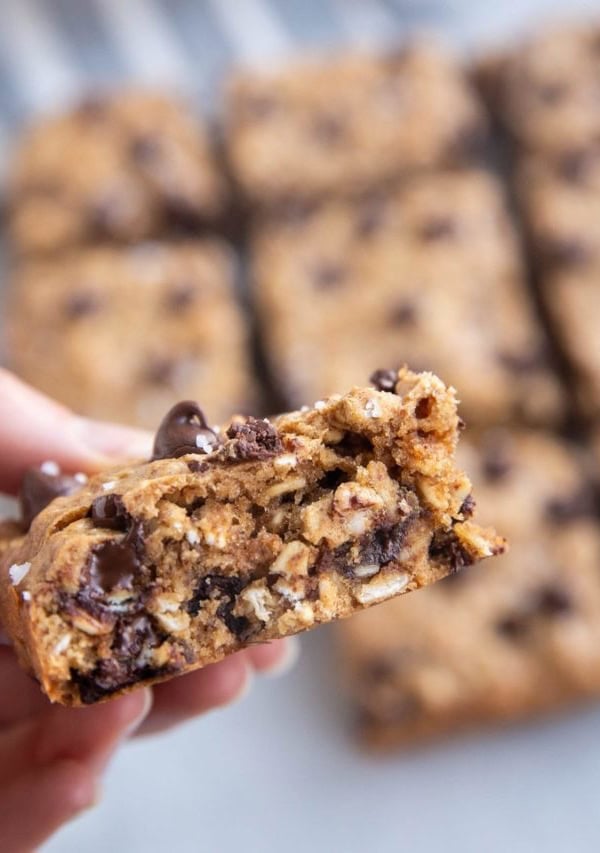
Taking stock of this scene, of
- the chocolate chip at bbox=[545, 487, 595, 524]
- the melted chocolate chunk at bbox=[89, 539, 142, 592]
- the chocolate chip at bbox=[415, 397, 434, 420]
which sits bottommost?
the chocolate chip at bbox=[545, 487, 595, 524]

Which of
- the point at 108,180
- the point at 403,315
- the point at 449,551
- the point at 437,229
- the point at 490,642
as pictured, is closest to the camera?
the point at 449,551

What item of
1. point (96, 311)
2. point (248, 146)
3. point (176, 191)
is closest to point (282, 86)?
point (248, 146)

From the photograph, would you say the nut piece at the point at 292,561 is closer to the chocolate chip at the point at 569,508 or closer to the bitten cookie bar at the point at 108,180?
the chocolate chip at the point at 569,508

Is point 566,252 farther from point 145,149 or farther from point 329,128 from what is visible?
point 145,149

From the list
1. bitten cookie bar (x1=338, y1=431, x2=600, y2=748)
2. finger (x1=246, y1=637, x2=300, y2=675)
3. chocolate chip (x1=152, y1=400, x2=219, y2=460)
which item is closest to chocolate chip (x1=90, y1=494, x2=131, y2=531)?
chocolate chip (x1=152, y1=400, x2=219, y2=460)

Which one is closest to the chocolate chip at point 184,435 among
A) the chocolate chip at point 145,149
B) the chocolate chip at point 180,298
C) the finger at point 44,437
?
the finger at point 44,437

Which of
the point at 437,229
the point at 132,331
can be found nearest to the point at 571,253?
the point at 437,229

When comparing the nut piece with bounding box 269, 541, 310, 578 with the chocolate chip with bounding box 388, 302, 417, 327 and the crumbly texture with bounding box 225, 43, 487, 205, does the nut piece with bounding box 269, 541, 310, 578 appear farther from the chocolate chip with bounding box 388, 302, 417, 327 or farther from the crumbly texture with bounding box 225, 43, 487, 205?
the crumbly texture with bounding box 225, 43, 487, 205

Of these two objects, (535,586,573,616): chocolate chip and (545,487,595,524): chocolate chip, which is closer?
(535,586,573,616): chocolate chip
